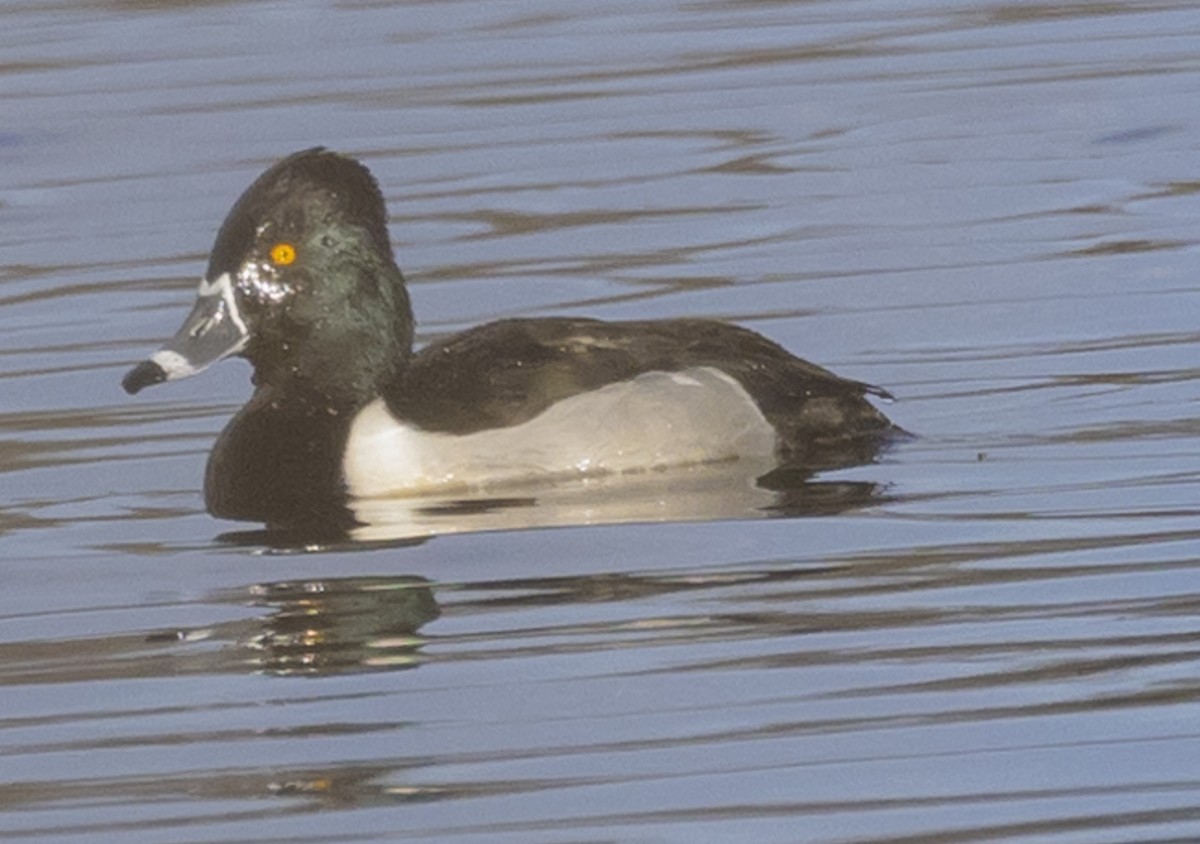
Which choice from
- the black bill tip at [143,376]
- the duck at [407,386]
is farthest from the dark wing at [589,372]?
the black bill tip at [143,376]

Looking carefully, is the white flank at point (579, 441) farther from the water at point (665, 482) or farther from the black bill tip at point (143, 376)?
the black bill tip at point (143, 376)

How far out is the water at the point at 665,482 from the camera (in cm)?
681

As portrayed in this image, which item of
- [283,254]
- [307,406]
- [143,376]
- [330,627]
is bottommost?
[330,627]

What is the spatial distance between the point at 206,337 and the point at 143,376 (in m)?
0.24

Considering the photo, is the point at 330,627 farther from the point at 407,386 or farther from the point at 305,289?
the point at 305,289

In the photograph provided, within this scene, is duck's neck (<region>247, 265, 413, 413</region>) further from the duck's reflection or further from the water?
the duck's reflection

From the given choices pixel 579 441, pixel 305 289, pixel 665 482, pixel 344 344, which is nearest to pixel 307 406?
pixel 344 344

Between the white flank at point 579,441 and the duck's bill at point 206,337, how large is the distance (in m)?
0.60

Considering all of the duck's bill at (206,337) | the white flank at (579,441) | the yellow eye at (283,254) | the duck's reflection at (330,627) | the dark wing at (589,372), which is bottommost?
the duck's reflection at (330,627)

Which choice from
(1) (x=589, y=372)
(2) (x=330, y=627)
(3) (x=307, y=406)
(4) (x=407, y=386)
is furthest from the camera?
(3) (x=307, y=406)

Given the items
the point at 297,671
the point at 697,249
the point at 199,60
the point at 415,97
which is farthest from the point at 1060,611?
the point at 199,60

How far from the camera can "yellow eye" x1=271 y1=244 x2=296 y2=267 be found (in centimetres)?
1024

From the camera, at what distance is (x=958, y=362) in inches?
440

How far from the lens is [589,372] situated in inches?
386
